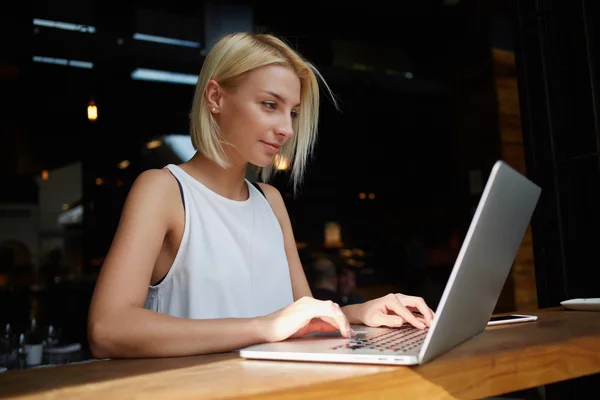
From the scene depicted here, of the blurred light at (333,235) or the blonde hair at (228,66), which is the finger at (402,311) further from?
the blurred light at (333,235)

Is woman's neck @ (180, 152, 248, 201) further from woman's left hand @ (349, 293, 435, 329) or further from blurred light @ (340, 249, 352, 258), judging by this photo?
blurred light @ (340, 249, 352, 258)

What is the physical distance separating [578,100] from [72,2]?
4206 mm

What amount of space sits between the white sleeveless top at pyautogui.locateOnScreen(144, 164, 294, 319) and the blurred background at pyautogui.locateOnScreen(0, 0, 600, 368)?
2.87 m

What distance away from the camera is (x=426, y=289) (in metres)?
5.09

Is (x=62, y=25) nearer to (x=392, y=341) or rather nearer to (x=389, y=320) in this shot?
(x=389, y=320)

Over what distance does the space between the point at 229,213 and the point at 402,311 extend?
25.7 inches

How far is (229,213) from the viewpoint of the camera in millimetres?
1644

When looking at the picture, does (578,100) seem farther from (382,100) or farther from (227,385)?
(382,100)

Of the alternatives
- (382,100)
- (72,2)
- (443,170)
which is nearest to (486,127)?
(443,170)

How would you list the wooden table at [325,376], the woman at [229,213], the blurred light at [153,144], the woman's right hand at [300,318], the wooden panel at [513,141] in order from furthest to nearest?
1. the blurred light at [153,144]
2. the wooden panel at [513,141]
3. the woman at [229,213]
4. the woman's right hand at [300,318]
5. the wooden table at [325,376]

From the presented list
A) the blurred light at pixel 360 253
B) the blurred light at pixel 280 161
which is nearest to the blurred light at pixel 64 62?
the blurred light at pixel 360 253

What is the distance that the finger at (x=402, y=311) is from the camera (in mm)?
1159

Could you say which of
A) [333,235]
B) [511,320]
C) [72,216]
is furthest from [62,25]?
[511,320]

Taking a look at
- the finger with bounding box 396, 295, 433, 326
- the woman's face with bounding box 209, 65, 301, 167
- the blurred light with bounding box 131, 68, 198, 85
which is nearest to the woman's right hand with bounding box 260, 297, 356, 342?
the finger with bounding box 396, 295, 433, 326
